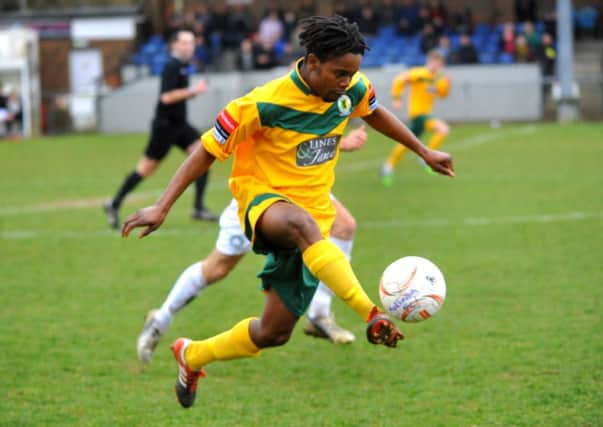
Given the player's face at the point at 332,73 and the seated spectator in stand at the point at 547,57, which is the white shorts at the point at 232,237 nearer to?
the player's face at the point at 332,73

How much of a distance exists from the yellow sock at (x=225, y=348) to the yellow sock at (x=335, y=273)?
0.65 m

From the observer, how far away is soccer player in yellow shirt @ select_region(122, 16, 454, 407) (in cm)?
445

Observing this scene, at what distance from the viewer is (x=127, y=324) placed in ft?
23.7

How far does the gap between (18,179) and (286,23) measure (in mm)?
17606

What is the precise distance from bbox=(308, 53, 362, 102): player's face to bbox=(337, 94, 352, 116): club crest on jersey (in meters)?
0.15

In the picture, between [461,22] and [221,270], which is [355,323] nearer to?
[221,270]

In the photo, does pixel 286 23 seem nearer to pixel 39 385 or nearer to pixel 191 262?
pixel 191 262

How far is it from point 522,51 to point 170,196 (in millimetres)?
27597

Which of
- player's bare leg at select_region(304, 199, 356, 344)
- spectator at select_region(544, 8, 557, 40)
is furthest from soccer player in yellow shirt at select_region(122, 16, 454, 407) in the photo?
spectator at select_region(544, 8, 557, 40)

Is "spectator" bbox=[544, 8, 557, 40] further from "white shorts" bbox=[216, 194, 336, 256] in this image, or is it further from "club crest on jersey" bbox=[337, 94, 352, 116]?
"club crest on jersey" bbox=[337, 94, 352, 116]

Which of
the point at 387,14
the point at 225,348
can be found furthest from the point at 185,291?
the point at 387,14

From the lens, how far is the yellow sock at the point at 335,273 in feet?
14.1

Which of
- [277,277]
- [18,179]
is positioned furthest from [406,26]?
[277,277]

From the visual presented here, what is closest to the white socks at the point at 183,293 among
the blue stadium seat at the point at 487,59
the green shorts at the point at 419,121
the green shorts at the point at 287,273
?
the green shorts at the point at 287,273
